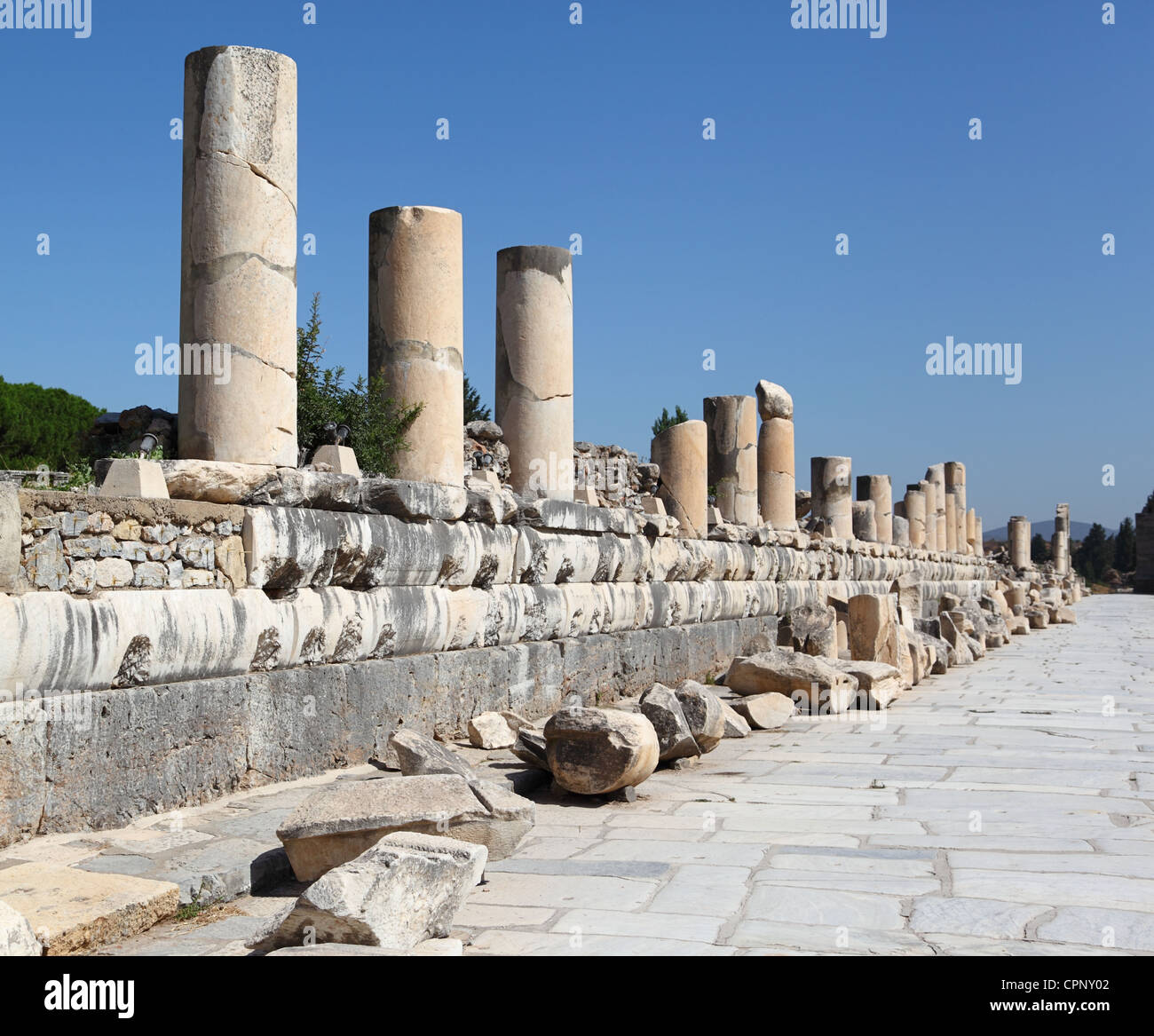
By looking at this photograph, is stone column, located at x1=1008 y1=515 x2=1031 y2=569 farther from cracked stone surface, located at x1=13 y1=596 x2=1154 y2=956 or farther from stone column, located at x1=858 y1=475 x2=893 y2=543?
cracked stone surface, located at x1=13 y1=596 x2=1154 y2=956

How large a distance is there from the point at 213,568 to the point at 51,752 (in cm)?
127

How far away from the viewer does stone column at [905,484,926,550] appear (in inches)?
1144

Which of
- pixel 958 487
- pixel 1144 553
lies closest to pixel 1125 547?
pixel 1144 553

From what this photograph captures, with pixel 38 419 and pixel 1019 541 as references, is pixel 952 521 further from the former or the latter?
pixel 38 419

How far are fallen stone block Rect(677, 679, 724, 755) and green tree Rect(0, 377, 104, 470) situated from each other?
15.9 metres

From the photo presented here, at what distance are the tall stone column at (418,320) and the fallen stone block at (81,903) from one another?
4.63 meters

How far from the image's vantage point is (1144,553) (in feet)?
185

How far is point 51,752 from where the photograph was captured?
14.3 feet

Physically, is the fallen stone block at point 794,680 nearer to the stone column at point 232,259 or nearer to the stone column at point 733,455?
the stone column at point 232,259

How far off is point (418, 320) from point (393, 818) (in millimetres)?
4741

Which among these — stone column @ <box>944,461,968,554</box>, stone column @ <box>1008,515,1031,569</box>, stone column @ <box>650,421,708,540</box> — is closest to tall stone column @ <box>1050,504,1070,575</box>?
stone column @ <box>1008,515,1031,569</box>

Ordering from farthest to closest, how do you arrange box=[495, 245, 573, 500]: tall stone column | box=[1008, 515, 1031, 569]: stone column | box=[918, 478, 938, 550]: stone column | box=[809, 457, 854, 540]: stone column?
1. box=[1008, 515, 1031, 569]: stone column
2. box=[918, 478, 938, 550]: stone column
3. box=[809, 457, 854, 540]: stone column
4. box=[495, 245, 573, 500]: tall stone column

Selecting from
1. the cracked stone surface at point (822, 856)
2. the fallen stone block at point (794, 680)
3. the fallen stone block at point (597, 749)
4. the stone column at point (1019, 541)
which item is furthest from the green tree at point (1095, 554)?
the fallen stone block at point (597, 749)
